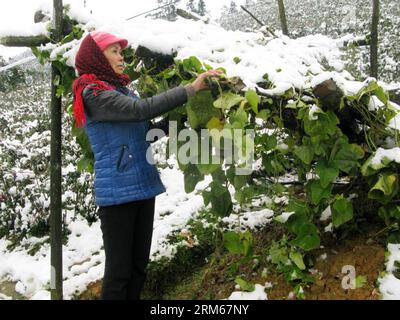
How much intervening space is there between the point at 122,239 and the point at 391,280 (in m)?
1.62

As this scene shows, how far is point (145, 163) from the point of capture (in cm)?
254

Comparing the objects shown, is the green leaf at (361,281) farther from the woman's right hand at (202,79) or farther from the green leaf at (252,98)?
the woman's right hand at (202,79)

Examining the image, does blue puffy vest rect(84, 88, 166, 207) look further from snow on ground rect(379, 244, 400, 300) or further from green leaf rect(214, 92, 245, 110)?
snow on ground rect(379, 244, 400, 300)

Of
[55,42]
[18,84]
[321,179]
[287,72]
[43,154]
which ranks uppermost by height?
[55,42]

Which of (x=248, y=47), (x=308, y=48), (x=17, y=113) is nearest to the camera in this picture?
(x=248, y=47)

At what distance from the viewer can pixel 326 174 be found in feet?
7.86

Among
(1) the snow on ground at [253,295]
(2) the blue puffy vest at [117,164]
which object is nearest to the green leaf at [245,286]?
(1) the snow on ground at [253,295]

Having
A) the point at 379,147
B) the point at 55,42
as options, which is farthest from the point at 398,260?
the point at 55,42

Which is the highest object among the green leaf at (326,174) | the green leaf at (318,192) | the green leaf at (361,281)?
the green leaf at (326,174)

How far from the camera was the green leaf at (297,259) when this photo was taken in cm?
264

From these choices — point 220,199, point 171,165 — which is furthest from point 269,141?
point 171,165
